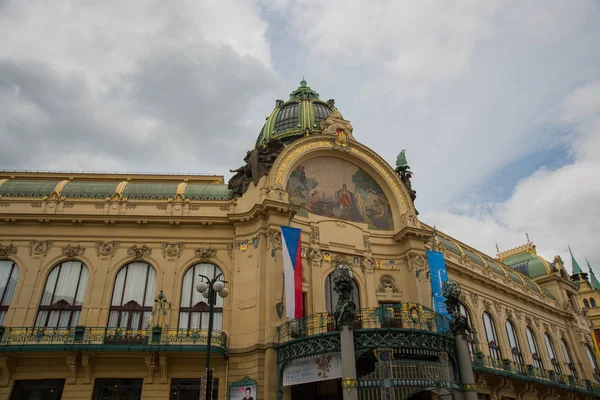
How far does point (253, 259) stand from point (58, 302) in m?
10.9

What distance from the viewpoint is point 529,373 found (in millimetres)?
36094

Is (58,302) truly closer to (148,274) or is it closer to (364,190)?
(148,274)

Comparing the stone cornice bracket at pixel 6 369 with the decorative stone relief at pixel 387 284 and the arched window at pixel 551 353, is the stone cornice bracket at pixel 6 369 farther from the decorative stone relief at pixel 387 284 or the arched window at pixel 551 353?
the arched window at pixel 551 353

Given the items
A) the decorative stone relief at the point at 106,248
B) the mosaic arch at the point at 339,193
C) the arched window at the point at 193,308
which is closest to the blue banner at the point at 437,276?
the mosaic arch at the point at 339,193

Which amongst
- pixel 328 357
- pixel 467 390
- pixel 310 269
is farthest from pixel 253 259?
pixel 467 390

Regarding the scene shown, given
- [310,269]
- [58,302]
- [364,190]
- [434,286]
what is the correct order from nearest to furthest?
[58,302], [310,269], [434,286], [364,190]

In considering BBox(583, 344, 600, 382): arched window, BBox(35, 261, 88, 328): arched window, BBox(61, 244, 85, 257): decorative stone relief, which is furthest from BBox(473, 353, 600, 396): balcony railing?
BBox(61, 244, 85, 257): decorative stone relief

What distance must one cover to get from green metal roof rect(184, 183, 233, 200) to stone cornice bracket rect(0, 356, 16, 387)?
12.7 meters

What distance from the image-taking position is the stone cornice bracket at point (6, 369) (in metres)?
22.5

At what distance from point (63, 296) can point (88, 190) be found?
23.0 feet

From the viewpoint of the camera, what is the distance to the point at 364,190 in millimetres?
32156

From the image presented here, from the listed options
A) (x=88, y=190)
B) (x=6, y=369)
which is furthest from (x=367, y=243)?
(x=6, y=369)

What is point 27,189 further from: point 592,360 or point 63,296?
point 592,360

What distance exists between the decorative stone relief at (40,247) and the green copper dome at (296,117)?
711 inches
